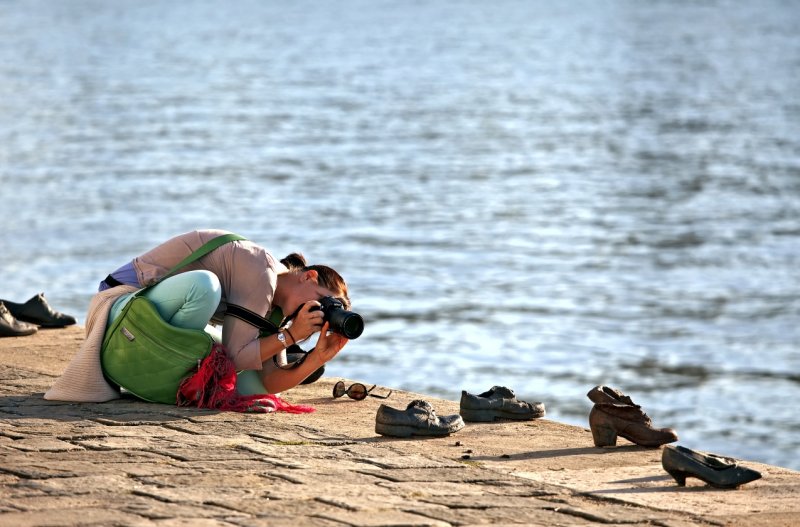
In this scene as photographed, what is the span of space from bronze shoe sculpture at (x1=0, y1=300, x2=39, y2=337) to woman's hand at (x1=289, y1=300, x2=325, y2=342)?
2.66 meters

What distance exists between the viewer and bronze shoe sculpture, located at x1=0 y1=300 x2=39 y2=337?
8.48 meters

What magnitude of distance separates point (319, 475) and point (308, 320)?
4.05ft

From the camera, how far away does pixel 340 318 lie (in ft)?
20.6

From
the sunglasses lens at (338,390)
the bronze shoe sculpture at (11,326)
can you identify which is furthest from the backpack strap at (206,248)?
the bronze shoe sculpture at (11,326)

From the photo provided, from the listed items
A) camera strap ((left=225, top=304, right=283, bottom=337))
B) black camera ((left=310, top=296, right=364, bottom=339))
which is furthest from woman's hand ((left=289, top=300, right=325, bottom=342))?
camera strap ((left=225, top=304, right=283, bottom=337))

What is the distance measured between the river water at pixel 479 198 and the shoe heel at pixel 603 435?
5293 millimetres

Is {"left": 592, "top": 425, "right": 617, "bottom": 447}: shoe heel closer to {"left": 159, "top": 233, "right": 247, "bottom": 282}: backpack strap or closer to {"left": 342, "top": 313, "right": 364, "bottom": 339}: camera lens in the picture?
{"left": 342, "top": 313, "right": 364, "bottom": 339}: camera lens

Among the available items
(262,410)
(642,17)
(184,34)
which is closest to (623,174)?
(262,410)

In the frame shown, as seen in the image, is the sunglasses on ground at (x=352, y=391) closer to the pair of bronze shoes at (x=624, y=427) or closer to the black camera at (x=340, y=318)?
the black camera at (x=340, y=318)

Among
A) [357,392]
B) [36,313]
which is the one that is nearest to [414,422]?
[357,392]

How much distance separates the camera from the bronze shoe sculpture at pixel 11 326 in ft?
27.8

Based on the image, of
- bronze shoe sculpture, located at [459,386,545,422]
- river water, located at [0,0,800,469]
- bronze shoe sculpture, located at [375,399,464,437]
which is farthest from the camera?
river water, located at [0,0,800,469]

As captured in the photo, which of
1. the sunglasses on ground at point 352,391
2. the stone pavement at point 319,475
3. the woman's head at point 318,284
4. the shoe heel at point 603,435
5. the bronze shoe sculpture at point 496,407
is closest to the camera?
the stone pavement at point 319,475

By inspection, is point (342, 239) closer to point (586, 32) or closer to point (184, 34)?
point (184, 34)
